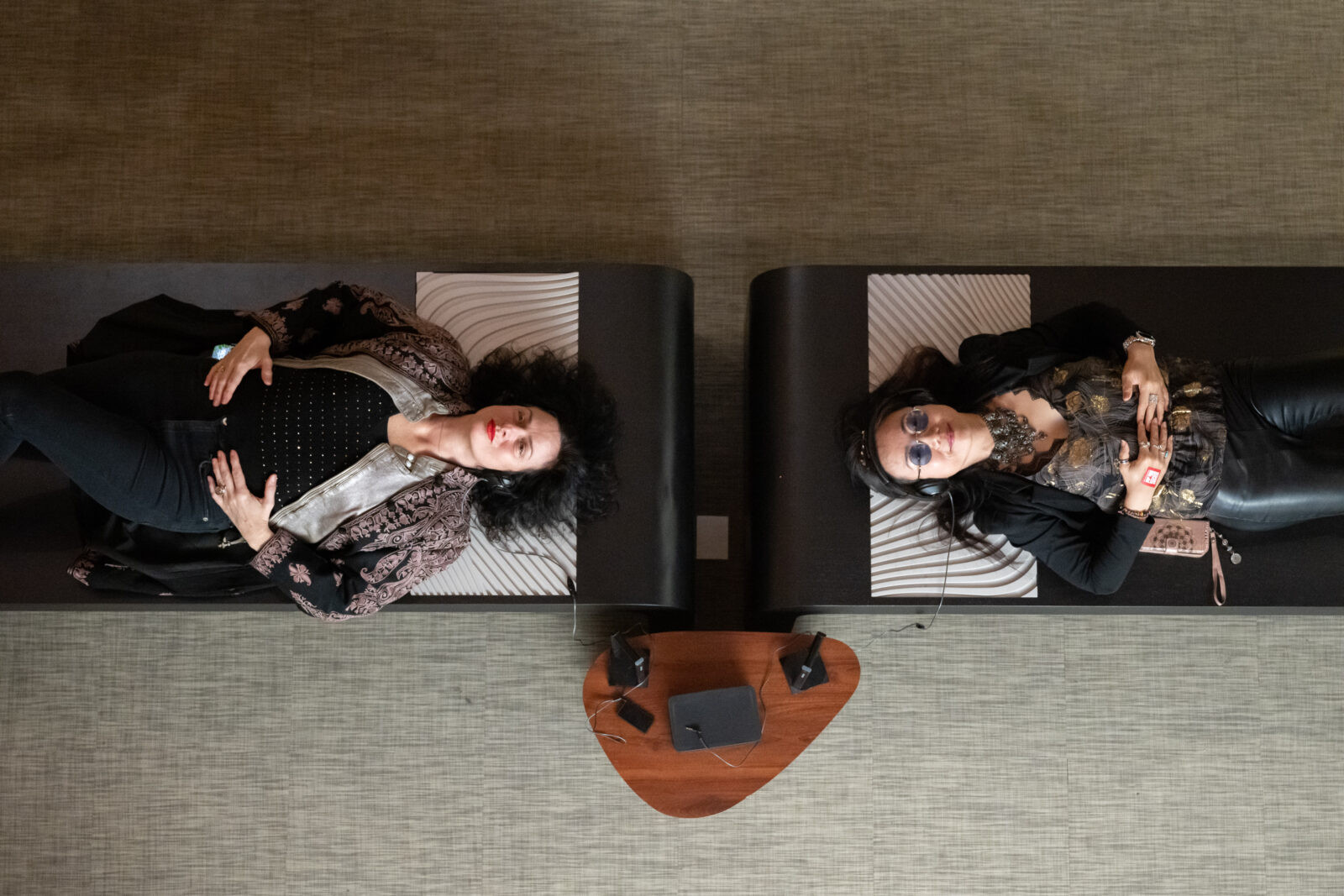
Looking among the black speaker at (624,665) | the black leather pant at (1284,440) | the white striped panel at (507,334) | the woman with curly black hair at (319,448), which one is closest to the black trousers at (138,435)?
the woman with curly black hair at (319,448)

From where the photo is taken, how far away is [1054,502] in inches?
91.5

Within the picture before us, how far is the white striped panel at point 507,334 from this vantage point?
248 centimetres

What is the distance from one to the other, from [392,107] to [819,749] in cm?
265

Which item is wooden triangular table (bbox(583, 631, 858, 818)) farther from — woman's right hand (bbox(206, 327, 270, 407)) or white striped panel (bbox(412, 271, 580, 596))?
woman's right hand (bbox(206, 327, 270, 407))

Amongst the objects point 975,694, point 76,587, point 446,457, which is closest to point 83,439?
point 76,587

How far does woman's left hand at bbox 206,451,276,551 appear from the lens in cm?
221

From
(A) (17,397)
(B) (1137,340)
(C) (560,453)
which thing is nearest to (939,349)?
(B) (1137,340)

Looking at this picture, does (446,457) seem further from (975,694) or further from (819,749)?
(975,694)

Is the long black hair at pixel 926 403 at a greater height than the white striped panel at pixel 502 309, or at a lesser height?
lesser

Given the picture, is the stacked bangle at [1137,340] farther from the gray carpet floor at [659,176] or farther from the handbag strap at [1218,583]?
the gray carpet floor at [659,176]

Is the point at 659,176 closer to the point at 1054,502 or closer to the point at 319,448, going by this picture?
the point at 319,448

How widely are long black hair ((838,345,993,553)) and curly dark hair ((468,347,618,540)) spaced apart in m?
0.68

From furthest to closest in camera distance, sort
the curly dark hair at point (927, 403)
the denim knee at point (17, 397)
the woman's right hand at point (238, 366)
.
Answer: the curly dark hair at point (927, 403)
the woman's right hand at point (238, 366)
the denim knee at point (17, 397)

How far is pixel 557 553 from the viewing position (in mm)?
2475
